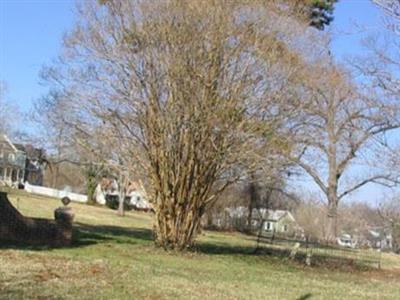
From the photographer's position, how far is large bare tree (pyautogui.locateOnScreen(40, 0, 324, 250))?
1983 centimetres

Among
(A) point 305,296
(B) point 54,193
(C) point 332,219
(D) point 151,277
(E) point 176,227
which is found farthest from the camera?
(B) point 54,193

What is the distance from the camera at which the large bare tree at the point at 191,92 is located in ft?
65.1

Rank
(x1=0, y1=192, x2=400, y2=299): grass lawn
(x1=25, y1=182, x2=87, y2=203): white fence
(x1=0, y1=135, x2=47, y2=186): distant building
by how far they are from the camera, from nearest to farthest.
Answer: (x1=0, y1=192, x2=400, y2=299): grass lawn, (x1=25, y1=182, x2=87, y2=203): white fence, (x1=0, y1=135, x2=47, y2=186): distant building

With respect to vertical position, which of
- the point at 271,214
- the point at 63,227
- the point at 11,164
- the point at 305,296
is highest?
the point at 11,164

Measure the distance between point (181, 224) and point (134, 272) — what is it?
6880mm

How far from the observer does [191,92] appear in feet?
65.0

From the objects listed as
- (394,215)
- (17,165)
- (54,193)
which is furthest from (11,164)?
(394,215)

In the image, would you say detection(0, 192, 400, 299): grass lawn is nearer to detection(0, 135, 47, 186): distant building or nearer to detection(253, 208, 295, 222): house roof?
detection(253, 208, 295, 222): house roof

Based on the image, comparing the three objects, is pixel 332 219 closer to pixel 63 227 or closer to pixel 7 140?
pixel 63 227

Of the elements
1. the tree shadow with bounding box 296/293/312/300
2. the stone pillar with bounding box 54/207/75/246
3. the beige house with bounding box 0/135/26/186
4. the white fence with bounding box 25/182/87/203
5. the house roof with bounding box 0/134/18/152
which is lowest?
the tree shadow with bounding box 296/293/312/300

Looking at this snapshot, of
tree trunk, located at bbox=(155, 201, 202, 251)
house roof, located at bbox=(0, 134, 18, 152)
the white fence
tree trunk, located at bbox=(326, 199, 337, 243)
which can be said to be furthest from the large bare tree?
the white fence

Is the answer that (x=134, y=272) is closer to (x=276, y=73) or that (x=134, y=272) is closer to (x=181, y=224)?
(x=181, y=224)

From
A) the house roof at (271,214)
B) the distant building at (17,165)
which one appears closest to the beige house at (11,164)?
the distant building at (17,165)

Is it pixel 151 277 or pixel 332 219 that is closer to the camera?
pixel 151 277
